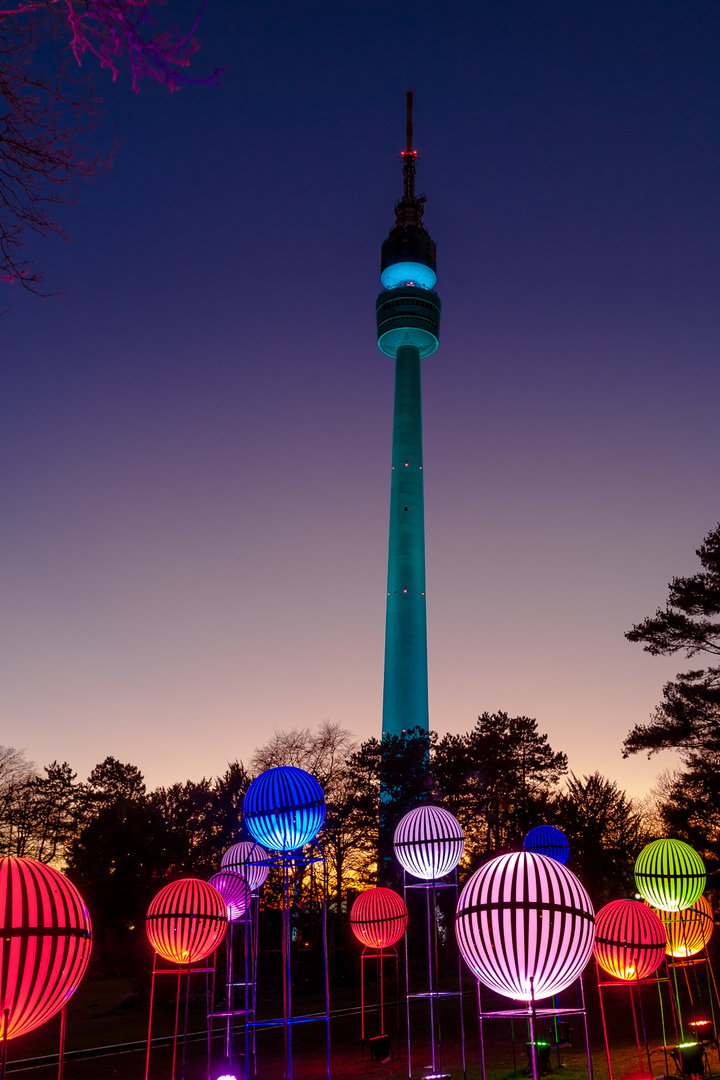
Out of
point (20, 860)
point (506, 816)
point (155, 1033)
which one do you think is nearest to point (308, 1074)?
point (155, 1033)

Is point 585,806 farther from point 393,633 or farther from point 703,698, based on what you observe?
point 393,633

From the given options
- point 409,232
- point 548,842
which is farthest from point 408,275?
point 548,842

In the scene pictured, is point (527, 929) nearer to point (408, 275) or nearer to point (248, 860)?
point (248, 860)

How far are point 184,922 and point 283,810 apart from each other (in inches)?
98.1

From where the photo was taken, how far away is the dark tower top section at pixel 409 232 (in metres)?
74.7

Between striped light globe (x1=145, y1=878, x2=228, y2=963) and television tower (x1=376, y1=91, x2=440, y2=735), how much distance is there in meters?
44.8

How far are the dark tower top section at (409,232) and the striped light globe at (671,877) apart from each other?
67006mm

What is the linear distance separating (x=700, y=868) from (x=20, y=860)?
14376 mm

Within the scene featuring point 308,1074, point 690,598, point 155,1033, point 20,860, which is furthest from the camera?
point 690,598

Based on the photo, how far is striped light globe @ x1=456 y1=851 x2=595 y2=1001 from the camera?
20.7 feet

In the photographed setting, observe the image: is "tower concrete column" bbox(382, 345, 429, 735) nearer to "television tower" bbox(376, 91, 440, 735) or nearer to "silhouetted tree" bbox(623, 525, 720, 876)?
"television tower" bbox(376, 91, 440, 735)

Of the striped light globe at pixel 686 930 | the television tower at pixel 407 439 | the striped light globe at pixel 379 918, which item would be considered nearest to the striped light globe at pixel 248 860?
the striped light globe at pixel 379 918

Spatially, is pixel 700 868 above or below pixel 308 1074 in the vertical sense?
above

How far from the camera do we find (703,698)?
28.5m
